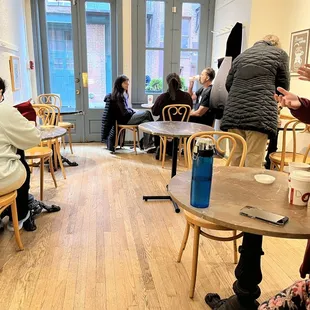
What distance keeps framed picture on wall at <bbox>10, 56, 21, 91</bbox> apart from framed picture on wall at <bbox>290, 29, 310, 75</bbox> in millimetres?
3445

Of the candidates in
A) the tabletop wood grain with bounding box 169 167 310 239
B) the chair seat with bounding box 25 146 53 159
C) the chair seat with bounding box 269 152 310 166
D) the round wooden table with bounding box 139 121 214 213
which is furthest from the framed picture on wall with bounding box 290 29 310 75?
the chair seat with bounding box 25 146 53 159

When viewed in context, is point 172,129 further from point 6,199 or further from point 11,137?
point 6,199

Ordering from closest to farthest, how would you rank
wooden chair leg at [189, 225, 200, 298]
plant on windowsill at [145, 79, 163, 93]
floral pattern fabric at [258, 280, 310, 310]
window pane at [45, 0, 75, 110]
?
floral pattern fabric at [258, 280, 310, 310] < wooden chair leg at [189, 225, 200, 298] < window pane at [45, 0, 75, 110] < plant on windowsill at [145, 79, 163, 93]

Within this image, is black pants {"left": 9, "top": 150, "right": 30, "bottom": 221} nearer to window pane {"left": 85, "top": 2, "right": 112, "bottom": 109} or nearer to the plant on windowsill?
window pane {"left": 85, "top": 2, "right": 112, "bottom": 109}

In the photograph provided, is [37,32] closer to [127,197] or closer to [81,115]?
[81,115]

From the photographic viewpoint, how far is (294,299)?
1120mm

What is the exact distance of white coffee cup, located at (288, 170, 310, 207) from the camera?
4.13ft

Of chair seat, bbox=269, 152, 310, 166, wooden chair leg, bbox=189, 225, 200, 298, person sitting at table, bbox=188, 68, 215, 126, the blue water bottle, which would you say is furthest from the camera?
person sitting at table, bbox=188, 68, 215, 126

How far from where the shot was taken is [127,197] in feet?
11.0

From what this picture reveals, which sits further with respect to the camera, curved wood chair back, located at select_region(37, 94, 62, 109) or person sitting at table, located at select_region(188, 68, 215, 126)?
curved wood chair back, located at select_region(37, 94, 62, 109)

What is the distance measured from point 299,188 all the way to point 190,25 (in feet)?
16.1

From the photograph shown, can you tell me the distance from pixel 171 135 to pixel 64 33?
3.53 meters

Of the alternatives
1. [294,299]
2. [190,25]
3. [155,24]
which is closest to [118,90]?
[155,24]

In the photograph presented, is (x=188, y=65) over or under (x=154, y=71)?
over
